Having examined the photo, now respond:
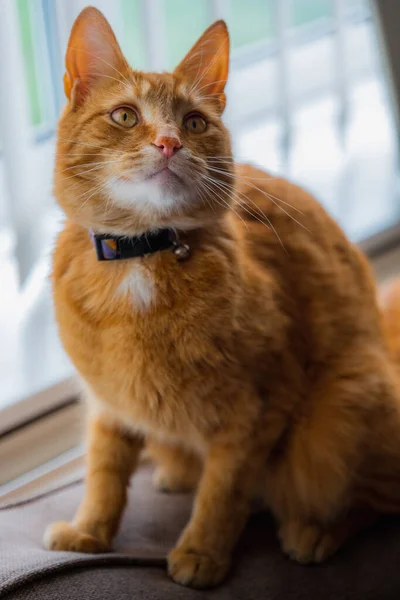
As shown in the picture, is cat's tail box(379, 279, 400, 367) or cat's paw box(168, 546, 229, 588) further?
cat's tail box(379, 279, 400, 367)

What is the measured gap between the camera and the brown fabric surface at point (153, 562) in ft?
3.63

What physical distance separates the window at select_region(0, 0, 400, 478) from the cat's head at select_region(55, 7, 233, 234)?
0.70 feet

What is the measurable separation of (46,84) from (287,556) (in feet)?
3.35

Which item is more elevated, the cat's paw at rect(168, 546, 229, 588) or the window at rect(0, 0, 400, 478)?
the window at rect(0, 0, 400, 478)

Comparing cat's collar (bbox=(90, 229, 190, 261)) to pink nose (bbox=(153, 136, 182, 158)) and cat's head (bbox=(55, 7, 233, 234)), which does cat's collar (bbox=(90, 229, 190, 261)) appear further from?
pink nose (bbox=(153, 136, 182, 158))

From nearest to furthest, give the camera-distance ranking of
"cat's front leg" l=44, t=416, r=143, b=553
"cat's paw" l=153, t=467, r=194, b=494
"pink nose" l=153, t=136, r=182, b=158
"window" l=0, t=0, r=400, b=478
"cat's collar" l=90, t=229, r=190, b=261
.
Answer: "pink nose" l=153, t=136, r=182, b=158, "cat's collar" l=90, t=229, r=190, b=261, "cat's front leg" l=44, t=416, r=143, b=553, "cat's paw" l=153, t=467, r=194, b=494, "window" l=0, t=0, r=400, b=478

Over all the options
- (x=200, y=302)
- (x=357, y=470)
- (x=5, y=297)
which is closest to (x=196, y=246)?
(x=200, y=302)

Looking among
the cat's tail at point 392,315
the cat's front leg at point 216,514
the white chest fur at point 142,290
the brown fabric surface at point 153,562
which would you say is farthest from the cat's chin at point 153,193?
the cat's tail at point 392,315

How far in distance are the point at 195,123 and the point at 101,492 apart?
57cm

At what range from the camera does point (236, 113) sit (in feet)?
6.99

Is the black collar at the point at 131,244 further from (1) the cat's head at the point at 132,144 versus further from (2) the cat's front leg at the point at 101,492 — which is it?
(2) the cat's front leg at the point at 101,492

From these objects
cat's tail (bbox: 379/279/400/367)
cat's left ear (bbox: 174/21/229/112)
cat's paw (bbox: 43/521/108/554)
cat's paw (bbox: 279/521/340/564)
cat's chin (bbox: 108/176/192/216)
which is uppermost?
cat's left ear (bbox: 174/21/229/112)

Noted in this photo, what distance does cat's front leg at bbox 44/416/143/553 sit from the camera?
124 cm

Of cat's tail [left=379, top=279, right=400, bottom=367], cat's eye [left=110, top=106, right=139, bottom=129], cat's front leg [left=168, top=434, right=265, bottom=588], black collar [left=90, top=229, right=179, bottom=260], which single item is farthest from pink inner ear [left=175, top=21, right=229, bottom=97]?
cat's tail [left=379, top=279, right=400, bottom=367]
